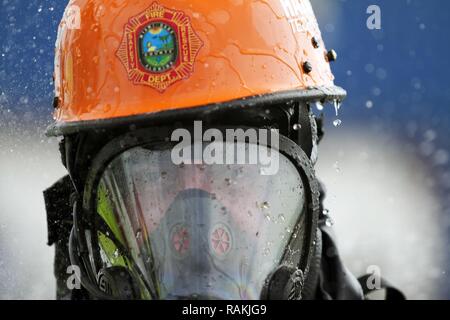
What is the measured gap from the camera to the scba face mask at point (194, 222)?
2.37 meters

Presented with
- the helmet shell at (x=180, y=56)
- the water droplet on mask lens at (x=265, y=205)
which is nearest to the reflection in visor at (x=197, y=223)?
the water droplet on mask lens at (x=265, y=205)

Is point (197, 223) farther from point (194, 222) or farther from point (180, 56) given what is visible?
point (180, 56)

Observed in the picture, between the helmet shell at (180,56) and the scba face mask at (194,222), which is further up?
the helmet shell at (180,56)

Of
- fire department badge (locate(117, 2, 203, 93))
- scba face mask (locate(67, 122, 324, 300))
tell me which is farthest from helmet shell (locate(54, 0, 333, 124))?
scba face mask (locate(67, 122, 324, 300))

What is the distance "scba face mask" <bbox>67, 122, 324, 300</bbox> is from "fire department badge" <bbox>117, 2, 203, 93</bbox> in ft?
0.56

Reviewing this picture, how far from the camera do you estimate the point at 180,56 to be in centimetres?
237

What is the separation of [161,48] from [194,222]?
1.64 feet

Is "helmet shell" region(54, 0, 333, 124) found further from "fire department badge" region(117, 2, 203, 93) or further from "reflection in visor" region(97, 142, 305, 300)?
"reflection in visor" region(97, 142, 305, 300)

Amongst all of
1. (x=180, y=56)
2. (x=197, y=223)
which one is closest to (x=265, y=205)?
(x=197, y=223)

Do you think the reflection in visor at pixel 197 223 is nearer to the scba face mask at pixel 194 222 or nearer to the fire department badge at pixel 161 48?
the scba face mask at pixel 194 222

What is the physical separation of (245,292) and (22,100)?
1446 mm

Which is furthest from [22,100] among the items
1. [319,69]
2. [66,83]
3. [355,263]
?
[355,263]

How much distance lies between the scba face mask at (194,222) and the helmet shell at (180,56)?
13 cm
